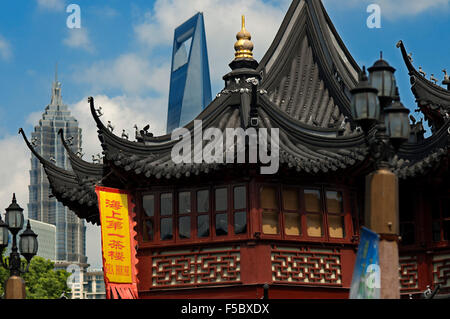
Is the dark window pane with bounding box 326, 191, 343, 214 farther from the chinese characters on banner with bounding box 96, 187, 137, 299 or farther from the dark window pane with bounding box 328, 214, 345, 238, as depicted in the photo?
the chinese characters on banner with bounding box 96, 187, 137, 299

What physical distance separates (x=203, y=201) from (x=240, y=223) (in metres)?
1.11

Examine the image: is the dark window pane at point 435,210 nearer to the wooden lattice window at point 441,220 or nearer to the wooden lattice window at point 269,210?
the wooden lattice window at point 441,220

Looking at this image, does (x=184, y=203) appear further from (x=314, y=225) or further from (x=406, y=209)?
(x=406, y=209)

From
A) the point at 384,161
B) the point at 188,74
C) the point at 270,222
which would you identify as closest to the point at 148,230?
the point at 270,222

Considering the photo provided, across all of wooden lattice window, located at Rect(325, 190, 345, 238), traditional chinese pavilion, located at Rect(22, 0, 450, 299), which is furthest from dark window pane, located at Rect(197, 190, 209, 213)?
wooden lattice window, located at Rect(325, 190, 345, 238)

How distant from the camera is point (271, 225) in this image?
2178 cm

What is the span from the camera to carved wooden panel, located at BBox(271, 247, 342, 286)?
2147 cm

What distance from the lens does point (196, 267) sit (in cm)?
2181

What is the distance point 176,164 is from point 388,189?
34.2ft

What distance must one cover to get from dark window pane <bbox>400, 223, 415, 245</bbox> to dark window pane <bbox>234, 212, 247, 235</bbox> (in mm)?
4127

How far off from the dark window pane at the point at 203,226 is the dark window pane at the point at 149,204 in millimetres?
1227

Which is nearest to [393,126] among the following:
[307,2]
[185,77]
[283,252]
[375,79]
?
[375,79]

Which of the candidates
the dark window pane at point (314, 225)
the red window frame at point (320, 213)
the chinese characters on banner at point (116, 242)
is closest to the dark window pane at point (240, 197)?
the red window frame at point (320, 213)

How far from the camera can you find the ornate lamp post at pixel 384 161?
12047 millimetres
